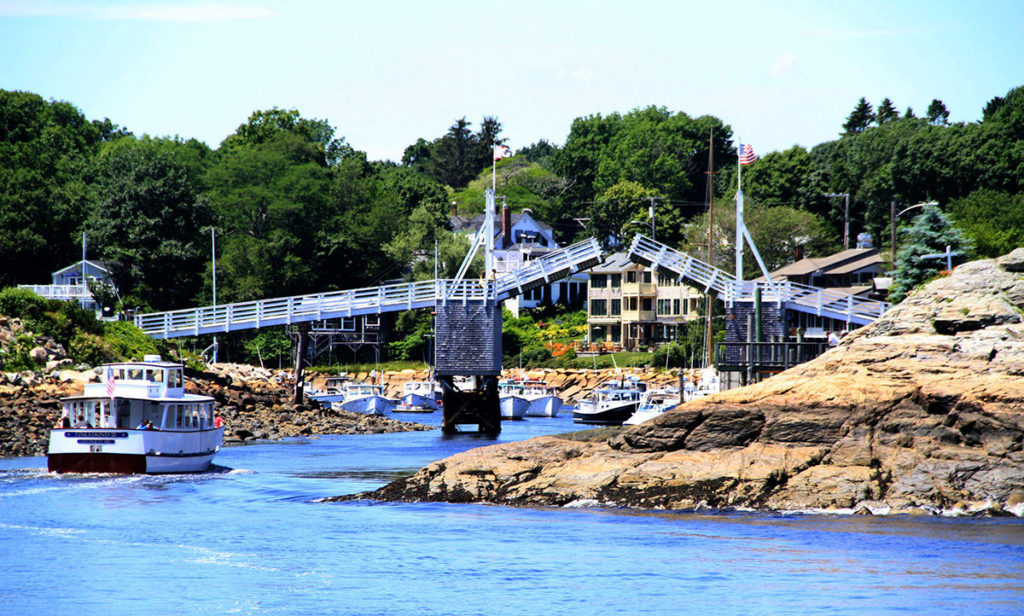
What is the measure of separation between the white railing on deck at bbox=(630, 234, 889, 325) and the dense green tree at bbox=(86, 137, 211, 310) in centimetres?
4055

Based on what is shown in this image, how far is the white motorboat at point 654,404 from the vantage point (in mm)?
55875

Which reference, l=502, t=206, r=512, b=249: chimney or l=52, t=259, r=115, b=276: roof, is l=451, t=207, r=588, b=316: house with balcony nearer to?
l=502, t=206, r=512, b=249: chimney

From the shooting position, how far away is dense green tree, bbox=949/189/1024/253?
58719 millimetres

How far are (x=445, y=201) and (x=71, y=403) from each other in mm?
84762

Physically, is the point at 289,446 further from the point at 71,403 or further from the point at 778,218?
the point at 778,218

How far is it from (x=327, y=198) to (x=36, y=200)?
67.5 ft

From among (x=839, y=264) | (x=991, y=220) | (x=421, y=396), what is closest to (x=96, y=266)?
(x=421, y=396)

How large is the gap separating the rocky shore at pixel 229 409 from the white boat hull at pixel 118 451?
7255 millimetres

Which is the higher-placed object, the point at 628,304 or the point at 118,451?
the point at 628,304

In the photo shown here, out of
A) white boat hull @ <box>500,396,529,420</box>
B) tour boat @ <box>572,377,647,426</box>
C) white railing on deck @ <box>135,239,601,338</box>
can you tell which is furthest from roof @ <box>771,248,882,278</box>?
white railing on deck @ <box>135,239,601,338</box>

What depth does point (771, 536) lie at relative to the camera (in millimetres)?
24578

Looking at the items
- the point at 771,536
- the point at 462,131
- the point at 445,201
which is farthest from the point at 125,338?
the point at 462,131

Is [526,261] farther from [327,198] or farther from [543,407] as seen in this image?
[543,407]

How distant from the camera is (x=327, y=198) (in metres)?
94.8
